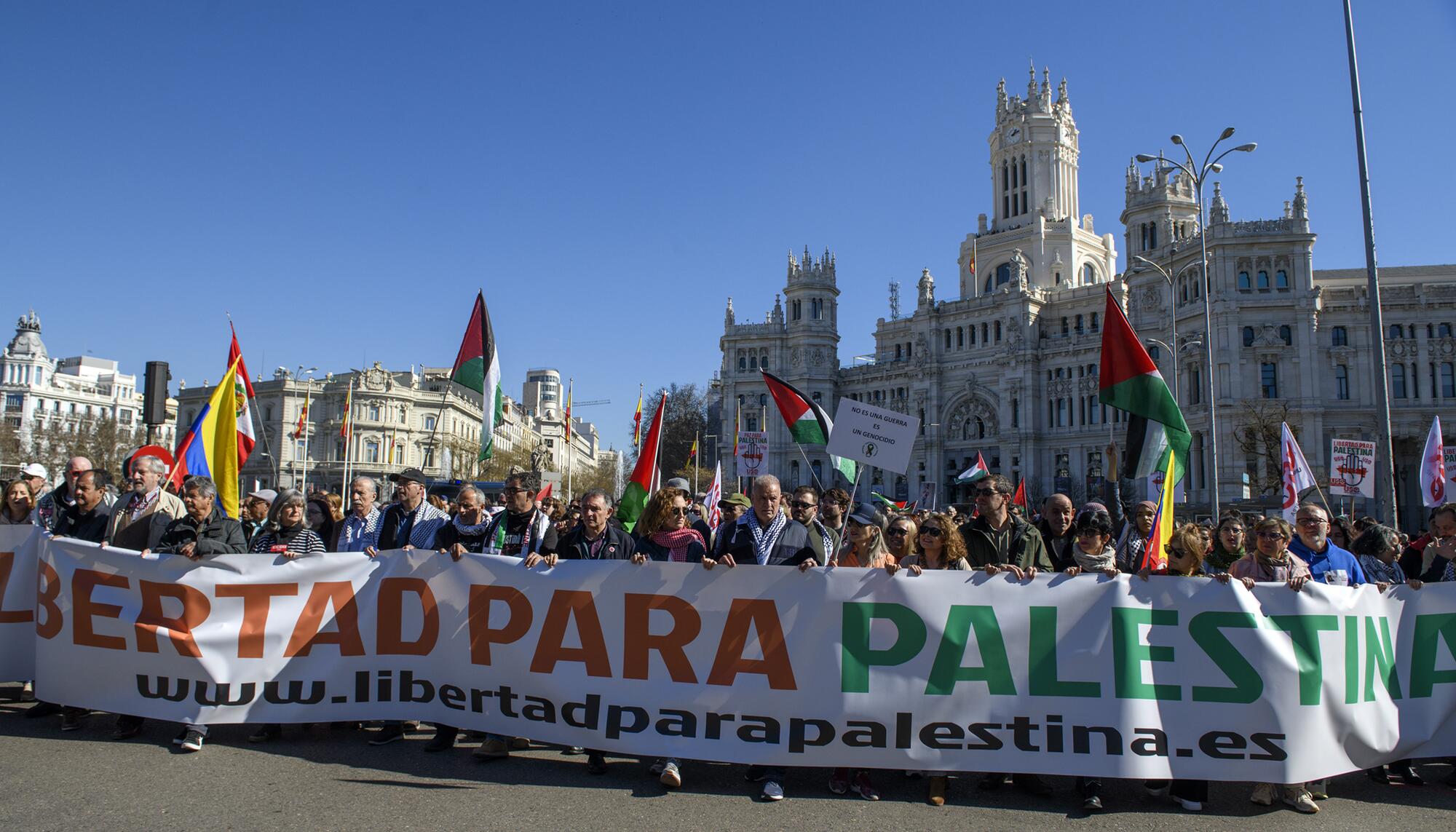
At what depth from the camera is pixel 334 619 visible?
7230 mm

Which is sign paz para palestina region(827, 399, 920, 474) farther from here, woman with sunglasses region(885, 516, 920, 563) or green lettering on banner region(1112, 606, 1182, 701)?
green lettering on banner region(1112, 606, 1182, 701)

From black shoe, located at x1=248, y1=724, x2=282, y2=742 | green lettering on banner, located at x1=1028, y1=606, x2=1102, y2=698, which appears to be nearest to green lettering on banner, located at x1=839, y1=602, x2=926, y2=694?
green lettering on banner, located at x1=1028, y1=606, x2=1102, y2=698

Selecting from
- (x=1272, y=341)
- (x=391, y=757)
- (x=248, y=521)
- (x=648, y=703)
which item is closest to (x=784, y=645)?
(x=648, y=703)

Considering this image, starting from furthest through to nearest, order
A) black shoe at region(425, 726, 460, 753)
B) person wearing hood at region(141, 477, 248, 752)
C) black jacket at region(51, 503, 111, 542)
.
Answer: black jacket at region(51, 503, 111, 542) < person wearing hood at region(141, 477, 248, 752) < black shoe at region(425, 726, 460, 753)

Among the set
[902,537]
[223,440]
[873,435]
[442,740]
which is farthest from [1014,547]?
[223,440]

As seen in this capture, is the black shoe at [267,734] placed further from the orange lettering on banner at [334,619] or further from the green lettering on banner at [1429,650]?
the green lettering on banner at [1429,650]

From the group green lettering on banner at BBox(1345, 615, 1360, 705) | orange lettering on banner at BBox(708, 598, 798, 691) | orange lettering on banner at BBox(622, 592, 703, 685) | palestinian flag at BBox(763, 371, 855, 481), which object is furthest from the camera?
palestinian flag at BBox(763, 371, 855, 481)

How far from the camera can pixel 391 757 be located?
6.81m

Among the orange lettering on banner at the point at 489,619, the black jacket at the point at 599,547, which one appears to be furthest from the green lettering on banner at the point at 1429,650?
the orange lettering on banner at the point at 489,619

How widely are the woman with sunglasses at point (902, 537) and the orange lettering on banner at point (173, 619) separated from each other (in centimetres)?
526

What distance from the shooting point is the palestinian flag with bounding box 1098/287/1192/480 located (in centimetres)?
807

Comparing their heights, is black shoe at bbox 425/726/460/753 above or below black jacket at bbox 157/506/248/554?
below

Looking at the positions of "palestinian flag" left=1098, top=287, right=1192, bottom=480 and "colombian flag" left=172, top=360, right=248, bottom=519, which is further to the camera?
"colombian flag" left=172, top=360, right=248, bottom=519

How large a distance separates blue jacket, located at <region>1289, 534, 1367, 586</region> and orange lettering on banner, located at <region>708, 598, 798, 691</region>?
3817 mm
